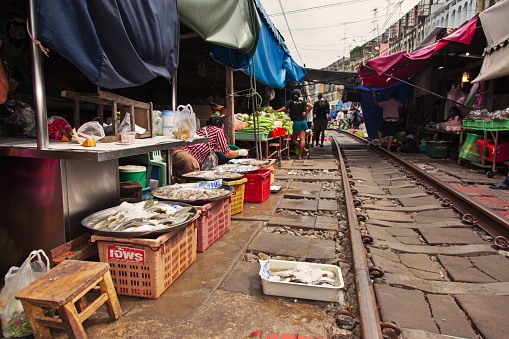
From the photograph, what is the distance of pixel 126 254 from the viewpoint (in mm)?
2734

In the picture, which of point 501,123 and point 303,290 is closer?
point 303,290

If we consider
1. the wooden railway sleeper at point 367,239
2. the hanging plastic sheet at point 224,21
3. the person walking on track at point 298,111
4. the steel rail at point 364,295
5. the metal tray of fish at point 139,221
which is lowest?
the wooden railway sleeper at point 367,239

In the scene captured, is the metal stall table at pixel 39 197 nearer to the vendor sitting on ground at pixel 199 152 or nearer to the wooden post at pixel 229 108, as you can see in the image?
the vendor sitting on ground at pixel 199 152

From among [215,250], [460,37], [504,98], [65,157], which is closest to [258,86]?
[460,37]

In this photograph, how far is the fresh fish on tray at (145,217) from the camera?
2832 mm

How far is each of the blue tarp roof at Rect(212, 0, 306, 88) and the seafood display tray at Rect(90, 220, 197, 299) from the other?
15.2ft

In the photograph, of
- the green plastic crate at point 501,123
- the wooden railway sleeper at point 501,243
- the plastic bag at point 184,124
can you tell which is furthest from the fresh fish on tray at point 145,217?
the green plastic crate at point 501,123

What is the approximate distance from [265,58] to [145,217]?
679 cm

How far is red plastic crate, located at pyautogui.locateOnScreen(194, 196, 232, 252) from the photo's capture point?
12.2 ft

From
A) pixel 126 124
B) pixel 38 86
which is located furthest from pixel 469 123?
pixel 38 86

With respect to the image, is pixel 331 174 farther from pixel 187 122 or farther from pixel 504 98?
pixel 504 98

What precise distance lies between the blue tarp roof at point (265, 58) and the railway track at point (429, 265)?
11.3 ft

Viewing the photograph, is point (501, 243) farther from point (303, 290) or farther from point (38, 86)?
point (38, 86)

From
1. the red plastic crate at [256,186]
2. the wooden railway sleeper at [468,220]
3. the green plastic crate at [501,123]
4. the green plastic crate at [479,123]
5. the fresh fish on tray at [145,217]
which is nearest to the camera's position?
the fresh fish on tray at [145,217]
